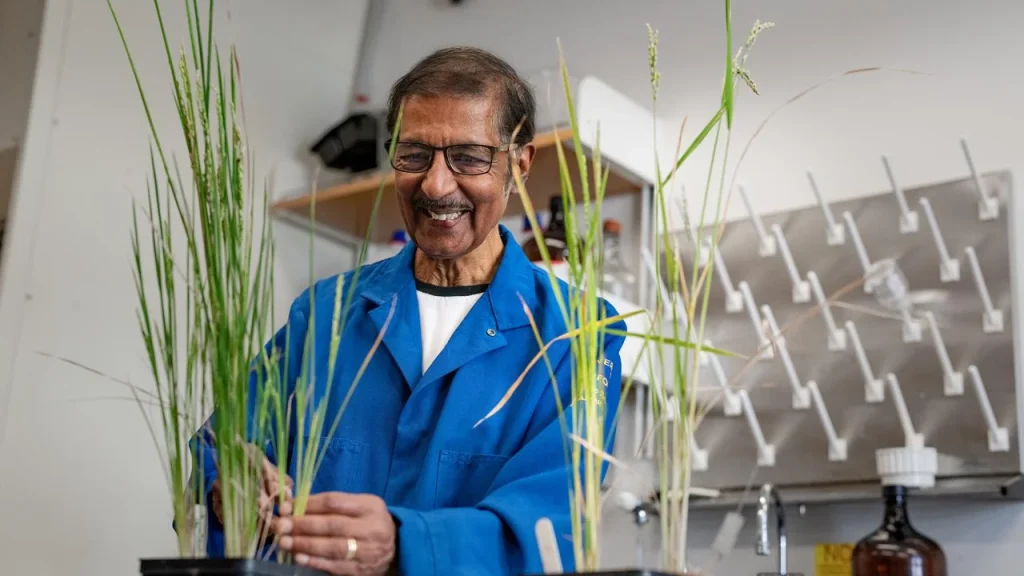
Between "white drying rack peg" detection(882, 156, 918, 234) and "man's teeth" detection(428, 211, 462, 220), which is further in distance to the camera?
"white drying rack peg" detection(882, 156, 918, 234)

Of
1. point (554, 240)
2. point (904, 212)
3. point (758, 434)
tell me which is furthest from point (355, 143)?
point (904, 212)

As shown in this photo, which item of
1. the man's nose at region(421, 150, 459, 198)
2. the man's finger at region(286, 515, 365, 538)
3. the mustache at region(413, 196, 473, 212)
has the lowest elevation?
the man's finger at region(286, 515, 365, 538)

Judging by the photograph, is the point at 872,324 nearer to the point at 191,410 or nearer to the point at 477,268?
the point at 477,268

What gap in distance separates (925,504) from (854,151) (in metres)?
0.70

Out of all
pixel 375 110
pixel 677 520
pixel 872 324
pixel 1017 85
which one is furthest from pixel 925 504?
pixel 375 110

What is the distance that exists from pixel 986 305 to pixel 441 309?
109 cm

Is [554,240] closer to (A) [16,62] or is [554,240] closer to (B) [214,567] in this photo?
(A) [16,62]

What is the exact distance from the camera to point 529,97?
1383mm

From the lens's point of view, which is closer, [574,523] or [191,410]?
[574,523]

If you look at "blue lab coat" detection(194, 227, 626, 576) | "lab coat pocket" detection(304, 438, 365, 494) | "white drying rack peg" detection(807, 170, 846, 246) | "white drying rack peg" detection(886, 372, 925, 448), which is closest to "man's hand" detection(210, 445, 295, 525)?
"blue lab coat" detection(194, 227, 626, 576)

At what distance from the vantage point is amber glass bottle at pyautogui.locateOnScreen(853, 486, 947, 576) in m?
1.79

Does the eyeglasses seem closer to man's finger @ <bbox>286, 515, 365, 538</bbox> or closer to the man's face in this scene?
the man's face

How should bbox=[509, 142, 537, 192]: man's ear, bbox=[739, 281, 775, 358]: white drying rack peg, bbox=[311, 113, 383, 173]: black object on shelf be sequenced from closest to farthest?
1. bbox=[509, 142, 537, 192]: man's ear
2. bbox=[739, 281, 775, 358]: white drying rack peg
3. bbox=[311, 113, 383, 173]: black object on shelf

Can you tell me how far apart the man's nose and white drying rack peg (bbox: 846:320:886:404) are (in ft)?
3.63
